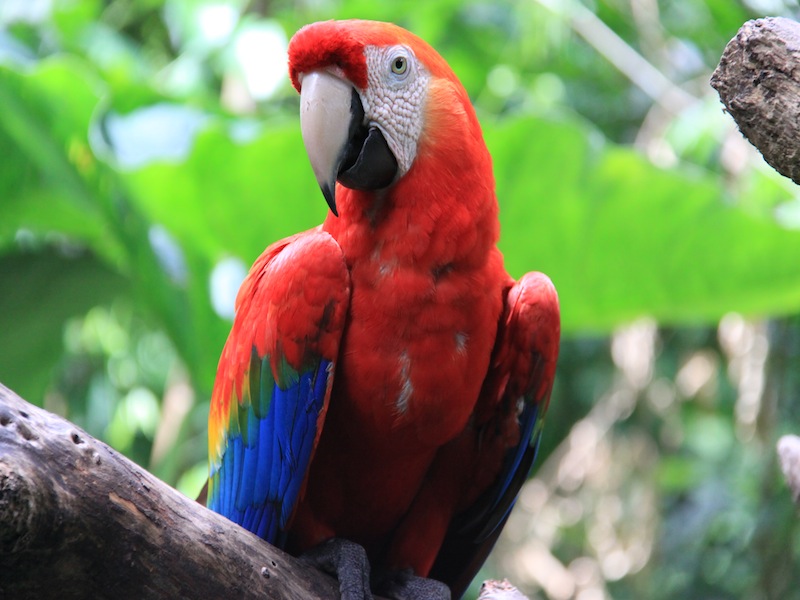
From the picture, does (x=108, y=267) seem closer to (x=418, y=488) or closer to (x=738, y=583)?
(x=418, y=488)

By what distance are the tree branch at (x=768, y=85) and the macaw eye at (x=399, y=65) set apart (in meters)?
0.45

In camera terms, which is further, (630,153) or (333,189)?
(630,153)

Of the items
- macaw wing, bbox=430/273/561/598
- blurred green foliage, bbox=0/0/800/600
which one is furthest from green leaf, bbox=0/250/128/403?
macaw wing, bbox=430/273/561/598

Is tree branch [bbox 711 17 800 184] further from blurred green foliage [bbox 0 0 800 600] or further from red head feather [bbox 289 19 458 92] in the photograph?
blurred green foliage [bbox 0 0 800 600]

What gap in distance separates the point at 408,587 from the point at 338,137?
698 millimetres

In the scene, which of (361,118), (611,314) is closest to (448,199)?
(361,118)

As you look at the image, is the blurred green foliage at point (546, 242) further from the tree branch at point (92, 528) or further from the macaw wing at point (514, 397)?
the tree branch at point (92, 528)

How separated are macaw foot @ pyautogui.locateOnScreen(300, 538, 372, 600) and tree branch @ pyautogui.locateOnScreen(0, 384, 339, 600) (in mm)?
164

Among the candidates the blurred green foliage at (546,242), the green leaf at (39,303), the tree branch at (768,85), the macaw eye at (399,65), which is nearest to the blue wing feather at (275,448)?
the macaw eye at (399,65)

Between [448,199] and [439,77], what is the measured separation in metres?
0.18

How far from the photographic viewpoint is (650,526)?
2867 mm

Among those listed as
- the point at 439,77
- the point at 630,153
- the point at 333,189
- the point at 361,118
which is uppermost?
the point at 630,153

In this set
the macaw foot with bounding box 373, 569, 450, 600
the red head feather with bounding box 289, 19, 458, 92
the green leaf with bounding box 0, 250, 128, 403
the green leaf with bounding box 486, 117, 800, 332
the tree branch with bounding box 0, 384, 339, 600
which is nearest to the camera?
the tree branch with bounding box 0, 384, 339, 600

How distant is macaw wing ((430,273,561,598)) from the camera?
4.40 ft
